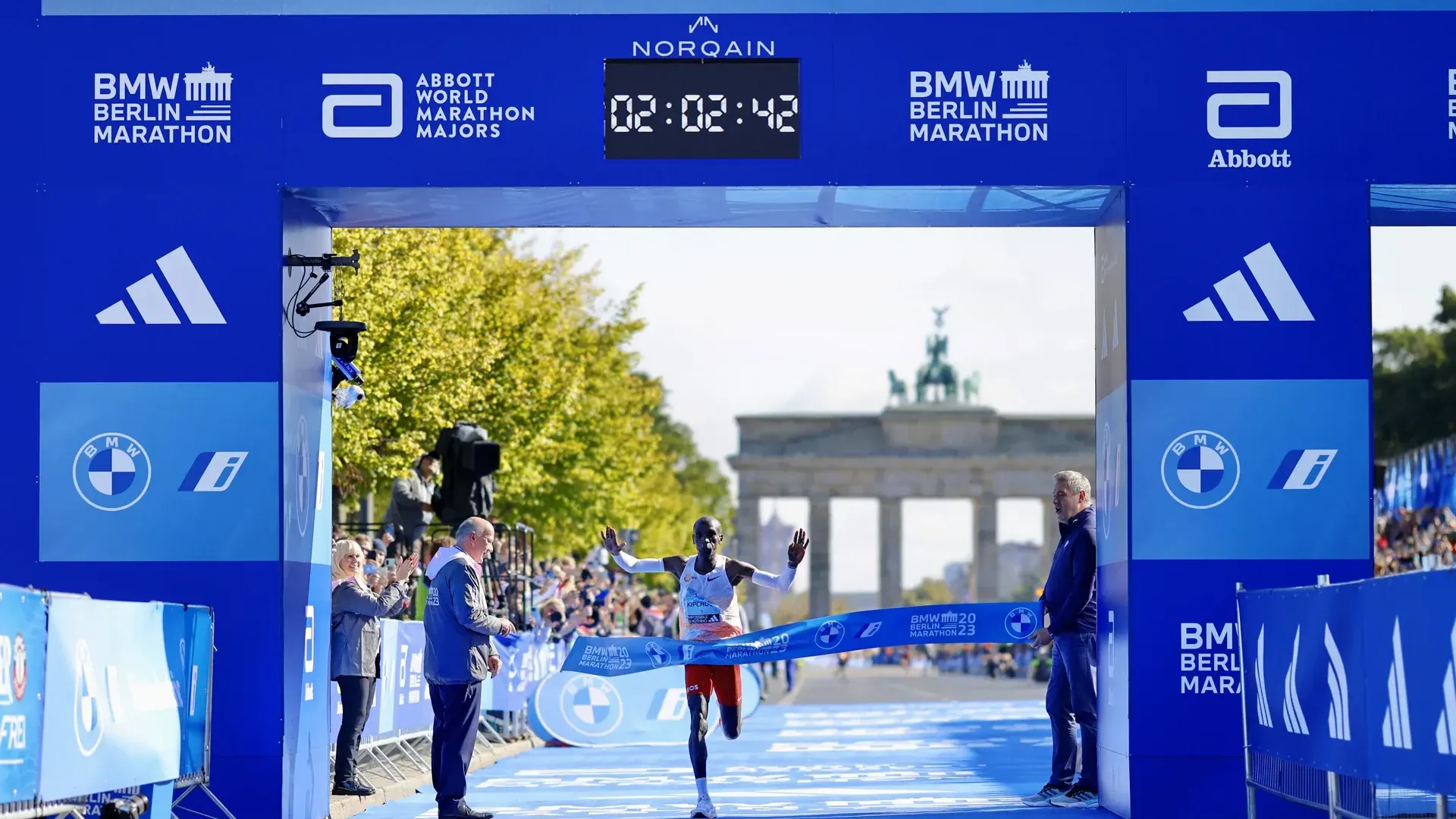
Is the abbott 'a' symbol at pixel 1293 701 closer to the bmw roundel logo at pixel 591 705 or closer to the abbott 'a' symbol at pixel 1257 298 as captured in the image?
the abbott 'a' symbol at pixel 1257 298

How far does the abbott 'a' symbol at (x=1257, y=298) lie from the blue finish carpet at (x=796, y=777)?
125 inches

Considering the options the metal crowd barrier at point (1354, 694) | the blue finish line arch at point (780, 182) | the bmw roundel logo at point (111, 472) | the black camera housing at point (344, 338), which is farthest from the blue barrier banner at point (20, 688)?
the metal crowd barrier at point (1354, 694)

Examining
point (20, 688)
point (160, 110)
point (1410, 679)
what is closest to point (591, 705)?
point (160, 110)

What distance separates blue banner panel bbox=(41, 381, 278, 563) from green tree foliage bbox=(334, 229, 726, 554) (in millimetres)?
10670

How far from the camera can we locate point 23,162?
12.3 metres

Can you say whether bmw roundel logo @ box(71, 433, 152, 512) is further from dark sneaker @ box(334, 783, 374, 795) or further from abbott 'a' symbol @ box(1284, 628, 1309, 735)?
abbott 'a' symbol @ box(1284, 628, 1309, 735)

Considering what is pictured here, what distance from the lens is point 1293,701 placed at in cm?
1038

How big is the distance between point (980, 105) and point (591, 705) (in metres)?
12.0

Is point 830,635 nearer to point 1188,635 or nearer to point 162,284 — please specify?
point 1188,635

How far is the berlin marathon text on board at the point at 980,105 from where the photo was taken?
12.4 meters

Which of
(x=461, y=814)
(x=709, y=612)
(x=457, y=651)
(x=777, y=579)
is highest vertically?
(x=777, y=579)

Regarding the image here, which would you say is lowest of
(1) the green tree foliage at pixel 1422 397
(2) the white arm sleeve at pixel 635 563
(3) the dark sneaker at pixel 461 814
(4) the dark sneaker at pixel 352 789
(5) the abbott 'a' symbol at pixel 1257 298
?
(4) the dark sneaker at pixel 352 789

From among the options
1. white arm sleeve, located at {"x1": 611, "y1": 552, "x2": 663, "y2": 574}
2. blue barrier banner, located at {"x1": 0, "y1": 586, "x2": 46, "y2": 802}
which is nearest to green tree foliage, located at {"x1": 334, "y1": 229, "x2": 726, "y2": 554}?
white arm sleeve, located at {"x1": 611, "y1": 552, "x2": 663, "y2": 574}

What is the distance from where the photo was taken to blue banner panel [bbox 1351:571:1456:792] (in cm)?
798
